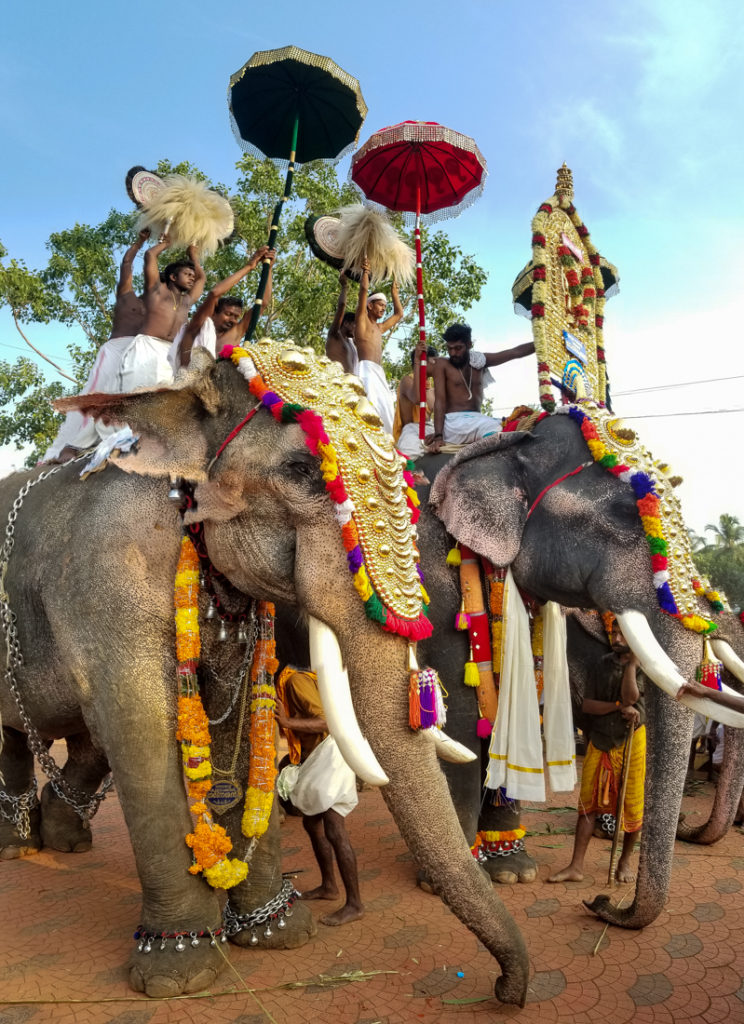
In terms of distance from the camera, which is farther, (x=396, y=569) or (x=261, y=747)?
(x=261, y=747)

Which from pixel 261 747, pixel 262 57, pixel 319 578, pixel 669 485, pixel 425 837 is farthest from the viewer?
pixel 262 57

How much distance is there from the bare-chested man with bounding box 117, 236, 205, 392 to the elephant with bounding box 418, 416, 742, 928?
1.77m

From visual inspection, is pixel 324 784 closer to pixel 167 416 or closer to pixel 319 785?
pixel 319 785

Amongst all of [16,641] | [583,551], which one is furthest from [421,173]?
[16,641]

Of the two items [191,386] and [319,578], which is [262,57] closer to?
[191,386]

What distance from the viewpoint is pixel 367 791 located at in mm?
6621

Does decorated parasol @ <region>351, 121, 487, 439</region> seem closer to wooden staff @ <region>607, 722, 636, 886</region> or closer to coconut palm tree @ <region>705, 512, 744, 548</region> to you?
wooden staff @ <region>607, 722, 636, 886</region>

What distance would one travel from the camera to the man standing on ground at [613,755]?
4.48 metres

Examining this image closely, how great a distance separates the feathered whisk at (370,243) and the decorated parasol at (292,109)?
46cm

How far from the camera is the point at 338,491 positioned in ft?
9.18

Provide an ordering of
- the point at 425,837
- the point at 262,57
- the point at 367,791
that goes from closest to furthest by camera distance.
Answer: the point at 425,837
the point at 262,57
the point at 367,791

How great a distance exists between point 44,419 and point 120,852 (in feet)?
43.5

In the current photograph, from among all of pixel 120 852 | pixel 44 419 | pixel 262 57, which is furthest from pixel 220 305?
pixel 44 419

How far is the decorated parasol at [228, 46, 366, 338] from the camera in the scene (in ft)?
16.3
